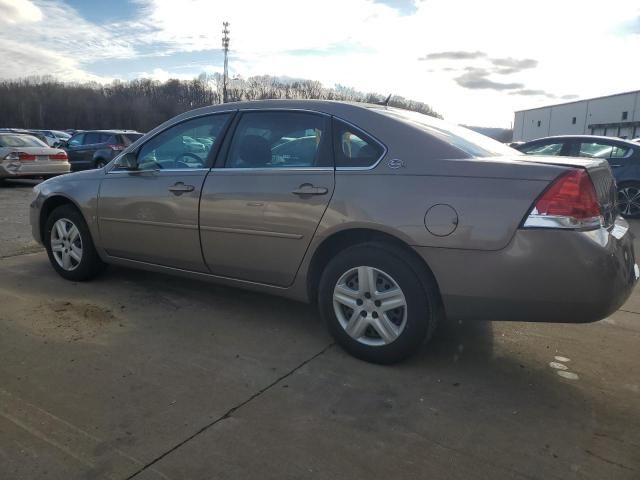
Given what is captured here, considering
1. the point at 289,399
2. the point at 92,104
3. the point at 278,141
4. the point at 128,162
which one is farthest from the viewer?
the point at 92,104

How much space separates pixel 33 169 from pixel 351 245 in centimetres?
1179

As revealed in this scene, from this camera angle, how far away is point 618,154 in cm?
952

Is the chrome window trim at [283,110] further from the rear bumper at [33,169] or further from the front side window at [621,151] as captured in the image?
the rear bumper at [33,169]

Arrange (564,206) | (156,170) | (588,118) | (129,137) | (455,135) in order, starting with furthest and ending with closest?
1. (588,118)
2. (129,137)
3. (156,170)
4. (455,135)
5. (564,206)

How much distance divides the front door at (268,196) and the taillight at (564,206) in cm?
122

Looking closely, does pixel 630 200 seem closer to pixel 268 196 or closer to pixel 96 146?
pixel 268 196

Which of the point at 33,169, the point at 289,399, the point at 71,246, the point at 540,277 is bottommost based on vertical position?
the point at 289,399

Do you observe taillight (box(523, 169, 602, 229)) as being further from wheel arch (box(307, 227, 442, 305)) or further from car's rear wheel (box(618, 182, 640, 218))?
car's rear wheel (box(618, 182, 640, 218))

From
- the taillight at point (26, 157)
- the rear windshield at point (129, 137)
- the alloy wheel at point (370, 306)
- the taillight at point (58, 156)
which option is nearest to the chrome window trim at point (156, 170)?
the alloy wheel at point (370, 306)

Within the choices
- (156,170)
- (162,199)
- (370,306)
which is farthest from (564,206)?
(156,170)

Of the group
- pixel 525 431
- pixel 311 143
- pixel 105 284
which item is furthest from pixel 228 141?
pixel 525 431

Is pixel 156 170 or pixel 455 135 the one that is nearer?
pixel 455 135

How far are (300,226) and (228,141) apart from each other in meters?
0.99

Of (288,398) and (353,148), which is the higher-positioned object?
(353,148)
